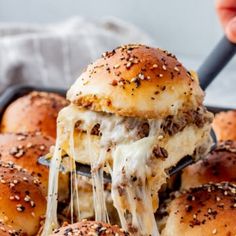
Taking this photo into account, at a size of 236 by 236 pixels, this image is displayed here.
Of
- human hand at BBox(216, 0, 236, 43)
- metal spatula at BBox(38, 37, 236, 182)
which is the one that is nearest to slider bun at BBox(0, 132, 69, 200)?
metal spatula at BBox(38, 37, 236, 182)

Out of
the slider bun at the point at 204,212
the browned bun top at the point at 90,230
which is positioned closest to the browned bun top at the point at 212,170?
the slider bun at the point at 204,212

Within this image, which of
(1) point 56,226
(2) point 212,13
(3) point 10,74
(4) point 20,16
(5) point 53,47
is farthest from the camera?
(4) point 20,16

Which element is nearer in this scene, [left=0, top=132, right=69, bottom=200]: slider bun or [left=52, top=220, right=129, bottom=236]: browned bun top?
[left=52, top=220, right=129, bottom=236]: browned bun top

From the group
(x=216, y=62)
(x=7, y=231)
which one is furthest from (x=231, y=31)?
(x=7, y=231)

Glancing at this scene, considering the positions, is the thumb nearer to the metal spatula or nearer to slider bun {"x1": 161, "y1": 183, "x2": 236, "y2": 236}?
the metal spatula

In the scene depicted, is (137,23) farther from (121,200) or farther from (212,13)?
(121,200)

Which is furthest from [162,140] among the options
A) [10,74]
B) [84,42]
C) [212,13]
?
[212,13]
